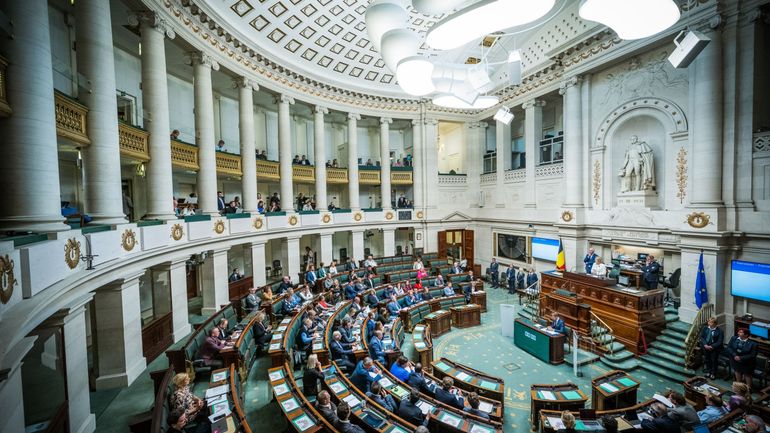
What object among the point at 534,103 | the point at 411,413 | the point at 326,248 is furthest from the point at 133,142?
the point at 534,103

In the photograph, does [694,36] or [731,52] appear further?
[731,52]

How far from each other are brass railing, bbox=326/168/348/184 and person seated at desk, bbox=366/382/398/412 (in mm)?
15535

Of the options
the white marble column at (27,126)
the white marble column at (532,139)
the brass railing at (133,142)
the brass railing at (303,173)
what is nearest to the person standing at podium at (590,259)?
the white marble column at (532,139)

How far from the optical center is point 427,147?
22.0 meters

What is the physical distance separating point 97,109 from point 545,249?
18.6m

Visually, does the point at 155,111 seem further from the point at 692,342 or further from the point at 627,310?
the point at 692,342

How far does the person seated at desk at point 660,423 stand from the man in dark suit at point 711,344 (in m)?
4.79

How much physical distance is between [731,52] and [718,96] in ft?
4.49

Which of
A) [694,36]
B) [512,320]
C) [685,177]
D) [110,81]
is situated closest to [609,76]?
[685,177]

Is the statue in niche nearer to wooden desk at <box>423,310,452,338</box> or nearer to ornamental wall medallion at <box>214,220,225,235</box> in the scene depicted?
wooden desk at <box>423,310,452,338</box>

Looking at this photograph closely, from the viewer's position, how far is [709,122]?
34.7 feet

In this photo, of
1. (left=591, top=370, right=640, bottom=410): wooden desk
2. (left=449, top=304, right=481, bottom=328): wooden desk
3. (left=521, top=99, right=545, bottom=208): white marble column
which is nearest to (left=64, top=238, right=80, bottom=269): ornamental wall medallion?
(left=591, top=370, right=640, bottom=410): wooden desk

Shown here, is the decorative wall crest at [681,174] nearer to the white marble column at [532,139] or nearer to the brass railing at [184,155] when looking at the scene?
the white marble column at [532,139]

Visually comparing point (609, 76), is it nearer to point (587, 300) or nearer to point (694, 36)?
point (694, 36)
